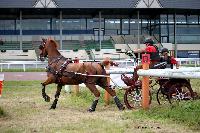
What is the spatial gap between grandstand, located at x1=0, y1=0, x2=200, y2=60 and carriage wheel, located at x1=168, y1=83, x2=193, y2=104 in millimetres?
41409

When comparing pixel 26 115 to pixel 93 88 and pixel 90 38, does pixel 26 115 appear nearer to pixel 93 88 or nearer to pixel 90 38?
pixel 93 88

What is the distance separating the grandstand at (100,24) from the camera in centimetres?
5538

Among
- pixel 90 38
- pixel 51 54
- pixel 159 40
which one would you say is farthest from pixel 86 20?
pixel 51 54

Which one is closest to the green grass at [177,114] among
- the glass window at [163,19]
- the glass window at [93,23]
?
the glass window at [93,23]

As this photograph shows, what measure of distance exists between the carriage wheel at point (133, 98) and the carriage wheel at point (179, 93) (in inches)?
31.5

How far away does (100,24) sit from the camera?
58.3 m

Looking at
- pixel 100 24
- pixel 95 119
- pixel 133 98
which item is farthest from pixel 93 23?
pixel 95 119

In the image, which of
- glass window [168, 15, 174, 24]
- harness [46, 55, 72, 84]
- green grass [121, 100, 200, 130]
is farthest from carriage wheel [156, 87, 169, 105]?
glass window [168, 15, 174, 24]

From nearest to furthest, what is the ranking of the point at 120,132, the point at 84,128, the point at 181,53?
the point at 120,132 → the point at 84,128 → the point at 181,53

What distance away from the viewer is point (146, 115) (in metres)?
10.2

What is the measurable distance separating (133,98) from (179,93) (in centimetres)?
115

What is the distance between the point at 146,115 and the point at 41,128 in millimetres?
2449

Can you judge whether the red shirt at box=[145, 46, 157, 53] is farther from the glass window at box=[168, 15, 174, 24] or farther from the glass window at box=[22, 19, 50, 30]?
the glass window at box=[168, 15, 174, 24]

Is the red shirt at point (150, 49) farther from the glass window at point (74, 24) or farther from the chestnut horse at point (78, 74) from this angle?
the glass window at point (74, 24)
